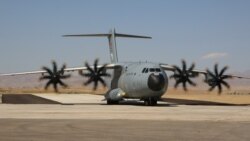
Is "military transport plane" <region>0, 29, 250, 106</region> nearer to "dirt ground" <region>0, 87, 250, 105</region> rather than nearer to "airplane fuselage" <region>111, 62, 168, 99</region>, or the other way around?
"airplane fuselage" <region>111, 62, 168, 99</region>

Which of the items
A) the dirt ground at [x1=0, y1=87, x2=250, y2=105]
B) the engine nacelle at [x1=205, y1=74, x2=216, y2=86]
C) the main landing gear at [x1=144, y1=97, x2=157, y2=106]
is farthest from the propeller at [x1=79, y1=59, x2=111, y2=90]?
the dirt ground at [x1=0, y1=87, x2=250, y2=105]

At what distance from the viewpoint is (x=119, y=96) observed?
4116 cm

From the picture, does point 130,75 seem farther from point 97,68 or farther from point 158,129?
point 158,129

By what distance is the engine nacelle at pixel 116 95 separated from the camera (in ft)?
135

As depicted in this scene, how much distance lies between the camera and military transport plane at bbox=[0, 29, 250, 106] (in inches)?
1460

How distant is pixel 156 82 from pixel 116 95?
617cm

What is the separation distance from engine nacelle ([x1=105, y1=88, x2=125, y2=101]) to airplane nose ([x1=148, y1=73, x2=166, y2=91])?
16.8 ft

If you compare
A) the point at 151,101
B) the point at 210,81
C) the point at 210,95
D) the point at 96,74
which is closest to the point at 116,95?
the point at 96,74

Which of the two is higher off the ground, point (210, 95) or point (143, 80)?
point (143, 80)

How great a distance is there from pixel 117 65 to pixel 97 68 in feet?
6.48

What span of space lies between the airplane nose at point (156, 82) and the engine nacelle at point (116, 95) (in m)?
5.13

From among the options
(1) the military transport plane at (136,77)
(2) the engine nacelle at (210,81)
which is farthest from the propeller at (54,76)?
(2) the engine nacelle at (210,81)

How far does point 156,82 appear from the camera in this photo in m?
36.4

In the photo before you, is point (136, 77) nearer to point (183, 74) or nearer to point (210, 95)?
point (183, 74)
